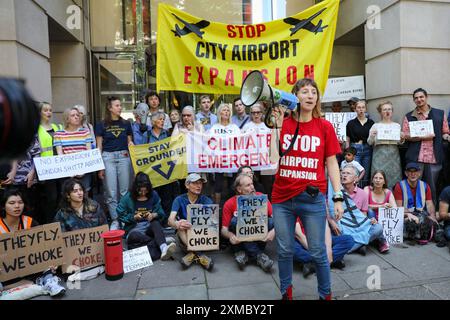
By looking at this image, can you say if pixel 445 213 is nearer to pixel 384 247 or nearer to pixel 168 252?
pixel 384 247

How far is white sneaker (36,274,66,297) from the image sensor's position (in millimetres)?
3430

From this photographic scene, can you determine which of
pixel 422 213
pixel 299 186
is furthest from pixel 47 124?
pixel 422 213

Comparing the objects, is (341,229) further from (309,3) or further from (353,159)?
(309,3)

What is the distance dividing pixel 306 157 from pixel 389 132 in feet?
10.2

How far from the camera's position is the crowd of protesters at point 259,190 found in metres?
2.95

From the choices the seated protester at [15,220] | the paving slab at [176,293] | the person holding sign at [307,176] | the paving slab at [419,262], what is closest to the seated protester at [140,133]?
the seated protester at [15,220]

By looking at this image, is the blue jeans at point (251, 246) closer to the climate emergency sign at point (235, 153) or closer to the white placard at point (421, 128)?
the climate emergency sign at point (235, 153)

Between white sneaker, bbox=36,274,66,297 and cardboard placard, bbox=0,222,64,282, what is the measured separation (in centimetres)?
11

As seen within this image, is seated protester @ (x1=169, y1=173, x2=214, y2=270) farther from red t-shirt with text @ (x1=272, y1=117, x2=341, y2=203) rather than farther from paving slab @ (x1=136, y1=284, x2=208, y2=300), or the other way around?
red t-shirt with text @ (x1=272, y1=117, x2=341, y2=203)

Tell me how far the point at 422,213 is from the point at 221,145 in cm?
293

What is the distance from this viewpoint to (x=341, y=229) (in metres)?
4.40

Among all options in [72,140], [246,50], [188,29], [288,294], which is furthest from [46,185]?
[288,294]

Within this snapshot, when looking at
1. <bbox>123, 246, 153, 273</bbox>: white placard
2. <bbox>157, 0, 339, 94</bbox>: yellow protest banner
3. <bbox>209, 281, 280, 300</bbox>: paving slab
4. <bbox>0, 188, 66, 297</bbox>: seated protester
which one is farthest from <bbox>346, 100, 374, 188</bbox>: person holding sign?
<bbox>0, 188, 66, 297</bbox>: seated protester

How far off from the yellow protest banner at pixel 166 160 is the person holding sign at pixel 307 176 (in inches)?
106
